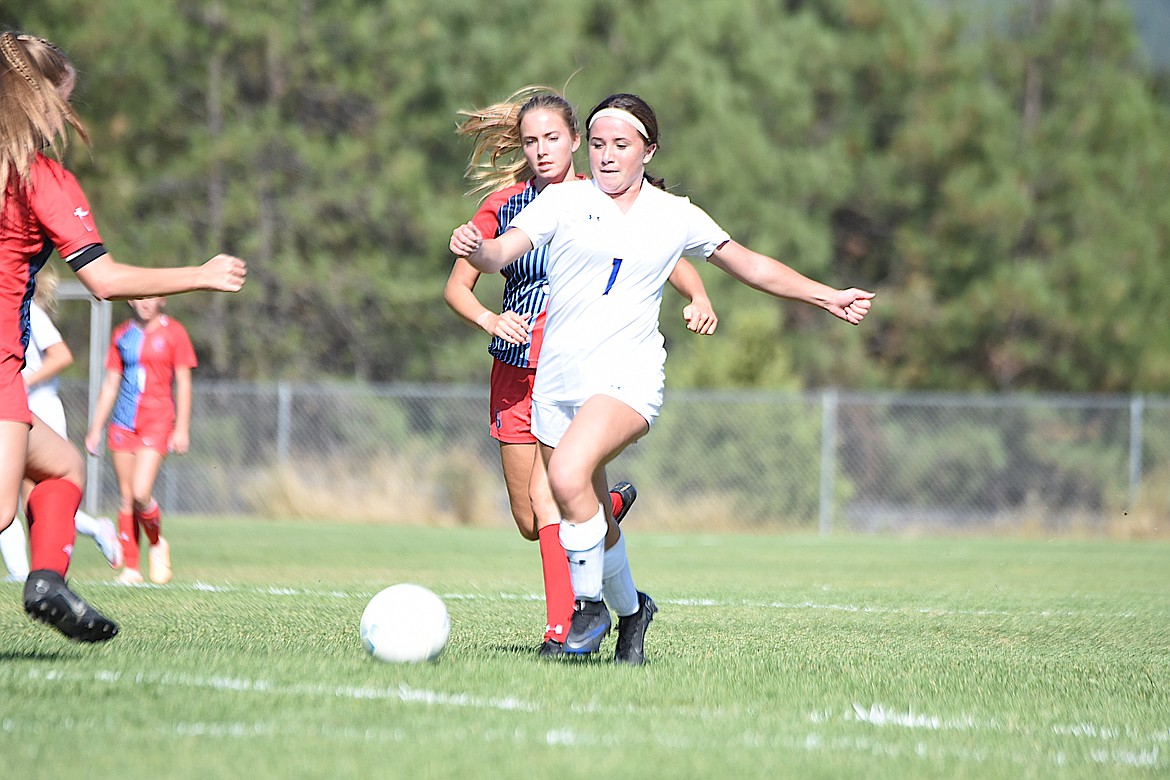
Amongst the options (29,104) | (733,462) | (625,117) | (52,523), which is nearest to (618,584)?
(625,117)

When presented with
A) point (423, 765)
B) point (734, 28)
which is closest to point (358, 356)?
point (734, 28)

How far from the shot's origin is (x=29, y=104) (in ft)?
15.6

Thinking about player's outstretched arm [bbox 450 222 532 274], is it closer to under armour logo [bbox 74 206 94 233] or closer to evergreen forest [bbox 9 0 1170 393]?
under armour logo [bbox 74 206 94 233]

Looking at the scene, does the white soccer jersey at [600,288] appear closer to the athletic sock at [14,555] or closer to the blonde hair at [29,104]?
the blonde hair at [29,104]

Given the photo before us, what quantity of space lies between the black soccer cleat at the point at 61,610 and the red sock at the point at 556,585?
1753mm

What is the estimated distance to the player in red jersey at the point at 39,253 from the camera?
4723 millimetres

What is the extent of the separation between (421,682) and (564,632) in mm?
1247

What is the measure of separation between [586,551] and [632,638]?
49cm

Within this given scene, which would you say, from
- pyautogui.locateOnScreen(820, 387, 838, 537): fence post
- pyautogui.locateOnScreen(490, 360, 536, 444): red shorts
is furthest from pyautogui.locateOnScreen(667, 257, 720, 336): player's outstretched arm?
pyautogui.locateOnScreen(820, 387, 838, 537): fence post

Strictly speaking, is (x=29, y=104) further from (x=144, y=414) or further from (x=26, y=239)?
(x=144, y=414)

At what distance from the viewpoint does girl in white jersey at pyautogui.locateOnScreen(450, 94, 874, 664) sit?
5.24 metres

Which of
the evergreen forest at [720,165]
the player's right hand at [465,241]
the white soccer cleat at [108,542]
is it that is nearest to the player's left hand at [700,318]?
the player's right hand at [465,241]

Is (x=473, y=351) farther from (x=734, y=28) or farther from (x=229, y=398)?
(x=734, y=28)

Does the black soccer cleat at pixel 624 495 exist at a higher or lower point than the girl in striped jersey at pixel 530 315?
lower
